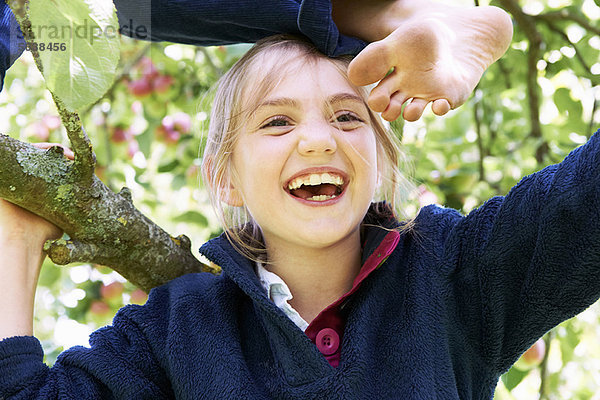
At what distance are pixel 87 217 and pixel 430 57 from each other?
0.52 metres

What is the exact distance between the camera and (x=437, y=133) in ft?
6.28

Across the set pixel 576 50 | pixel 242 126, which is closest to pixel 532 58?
pixel 576 50

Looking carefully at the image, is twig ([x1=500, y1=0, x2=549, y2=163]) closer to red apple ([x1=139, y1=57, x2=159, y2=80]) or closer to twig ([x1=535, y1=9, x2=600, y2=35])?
twig ([x1=535, y1=9, x2=600, y2=35])

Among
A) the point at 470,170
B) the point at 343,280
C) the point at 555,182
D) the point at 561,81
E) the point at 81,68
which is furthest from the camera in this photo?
the point at 561,81

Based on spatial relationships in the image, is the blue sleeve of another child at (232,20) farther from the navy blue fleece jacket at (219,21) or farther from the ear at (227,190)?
the ear at (227,190)

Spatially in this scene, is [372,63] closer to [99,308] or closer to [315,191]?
[315,191]

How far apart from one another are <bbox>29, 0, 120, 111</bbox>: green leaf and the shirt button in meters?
0.51

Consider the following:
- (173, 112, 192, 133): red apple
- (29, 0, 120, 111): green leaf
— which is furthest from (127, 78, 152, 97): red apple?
(29, 0, 120, 111): green leaf

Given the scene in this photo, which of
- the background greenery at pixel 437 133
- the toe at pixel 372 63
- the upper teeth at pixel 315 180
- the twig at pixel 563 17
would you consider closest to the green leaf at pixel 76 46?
the toe at pixel 372 63

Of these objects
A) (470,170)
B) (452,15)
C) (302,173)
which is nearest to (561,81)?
(470,170)

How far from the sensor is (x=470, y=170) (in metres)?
1.69

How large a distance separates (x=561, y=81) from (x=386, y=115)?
1.45 metres

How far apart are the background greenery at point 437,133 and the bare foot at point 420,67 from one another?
338 mm

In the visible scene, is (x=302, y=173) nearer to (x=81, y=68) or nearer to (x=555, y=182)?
(x=555, y=182)
